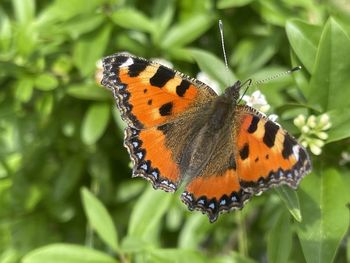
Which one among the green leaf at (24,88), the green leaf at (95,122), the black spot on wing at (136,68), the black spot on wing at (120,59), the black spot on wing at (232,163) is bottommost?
the green leaf at (95,122)

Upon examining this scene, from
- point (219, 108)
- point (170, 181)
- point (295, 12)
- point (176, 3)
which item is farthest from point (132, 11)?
point (170, 181)

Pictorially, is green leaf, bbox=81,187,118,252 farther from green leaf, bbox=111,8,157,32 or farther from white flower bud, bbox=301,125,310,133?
white flower bud, bbox=301,125,310,133

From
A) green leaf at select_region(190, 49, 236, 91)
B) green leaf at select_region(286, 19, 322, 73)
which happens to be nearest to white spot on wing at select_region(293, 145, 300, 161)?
green leaf at select_region(286, 19, 322, 73)

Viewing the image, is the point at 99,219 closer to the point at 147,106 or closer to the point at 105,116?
the point at 105,116

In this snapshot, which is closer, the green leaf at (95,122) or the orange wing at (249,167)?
the orange wing at (249,167)

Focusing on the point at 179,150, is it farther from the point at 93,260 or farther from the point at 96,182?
the point at 96,182

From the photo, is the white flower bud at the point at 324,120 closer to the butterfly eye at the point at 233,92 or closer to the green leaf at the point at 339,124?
the green leaf at the point at 339,124

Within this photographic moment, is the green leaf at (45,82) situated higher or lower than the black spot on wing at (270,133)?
lower

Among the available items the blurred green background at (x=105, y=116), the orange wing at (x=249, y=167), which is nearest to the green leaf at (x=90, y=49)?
the blurred green background at (x=105, y=116)
